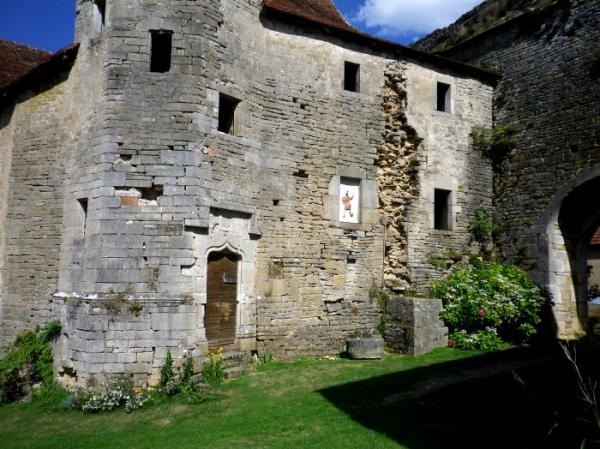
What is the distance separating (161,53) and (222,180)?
9.24 feet

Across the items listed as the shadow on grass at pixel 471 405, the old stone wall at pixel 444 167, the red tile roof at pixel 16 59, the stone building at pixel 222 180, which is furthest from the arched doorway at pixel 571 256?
the red tile roof at pixel 16 59

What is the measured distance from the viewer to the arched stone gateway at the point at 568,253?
1199cm

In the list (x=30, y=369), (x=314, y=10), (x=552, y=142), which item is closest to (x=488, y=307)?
(x=552, y=142)

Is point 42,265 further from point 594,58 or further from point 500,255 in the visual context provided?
point 594,58

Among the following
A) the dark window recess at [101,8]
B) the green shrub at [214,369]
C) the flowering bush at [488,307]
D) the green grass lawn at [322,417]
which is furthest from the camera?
the flowering bush at [488,307]

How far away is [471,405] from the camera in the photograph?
6.86 m

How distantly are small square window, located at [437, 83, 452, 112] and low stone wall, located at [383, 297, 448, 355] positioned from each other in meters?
5.11

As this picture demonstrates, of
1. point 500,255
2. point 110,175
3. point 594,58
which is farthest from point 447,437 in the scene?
point 594,58

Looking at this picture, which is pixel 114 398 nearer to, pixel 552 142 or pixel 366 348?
pixel 366 348

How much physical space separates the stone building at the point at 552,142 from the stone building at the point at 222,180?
109cm

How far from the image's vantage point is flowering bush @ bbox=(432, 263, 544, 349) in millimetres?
11125

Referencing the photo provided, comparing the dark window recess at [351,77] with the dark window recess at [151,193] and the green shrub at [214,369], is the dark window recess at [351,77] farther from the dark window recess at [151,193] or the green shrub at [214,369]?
the green shrub at [214,369]

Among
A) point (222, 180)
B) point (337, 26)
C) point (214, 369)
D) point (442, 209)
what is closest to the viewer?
point (214, 369)

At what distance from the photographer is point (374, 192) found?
38.0 ft
